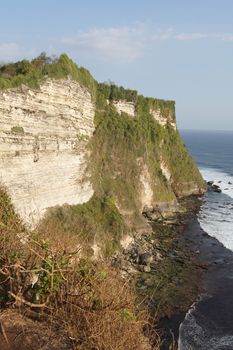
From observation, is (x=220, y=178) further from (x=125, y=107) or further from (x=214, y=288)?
(x=214, y=288)

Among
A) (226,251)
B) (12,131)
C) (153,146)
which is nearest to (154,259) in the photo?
(226,251)

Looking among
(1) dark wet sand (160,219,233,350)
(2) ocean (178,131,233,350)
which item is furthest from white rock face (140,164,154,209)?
(2) ocean (178,131,233,350)

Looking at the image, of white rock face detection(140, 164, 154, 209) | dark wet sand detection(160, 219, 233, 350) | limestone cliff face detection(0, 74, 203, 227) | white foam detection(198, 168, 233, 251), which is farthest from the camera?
white rock face detection(140, 164, 154, 209)

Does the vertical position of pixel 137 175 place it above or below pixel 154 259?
above

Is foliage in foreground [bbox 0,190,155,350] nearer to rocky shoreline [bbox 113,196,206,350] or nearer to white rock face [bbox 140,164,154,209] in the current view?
rocky shoreline [bbox 113,196,206,350]

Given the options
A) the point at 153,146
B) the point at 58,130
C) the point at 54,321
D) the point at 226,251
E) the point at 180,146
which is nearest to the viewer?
the point at 54,321

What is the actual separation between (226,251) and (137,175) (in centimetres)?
1476

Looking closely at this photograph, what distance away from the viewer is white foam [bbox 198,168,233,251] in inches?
1718

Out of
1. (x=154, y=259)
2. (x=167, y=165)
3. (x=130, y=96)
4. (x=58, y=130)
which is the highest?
(x=130, y=96)

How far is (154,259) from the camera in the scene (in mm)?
35344

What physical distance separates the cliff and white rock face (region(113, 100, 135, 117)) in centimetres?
12

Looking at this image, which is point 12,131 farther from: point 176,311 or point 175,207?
point 175,207

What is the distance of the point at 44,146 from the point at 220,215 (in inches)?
1135

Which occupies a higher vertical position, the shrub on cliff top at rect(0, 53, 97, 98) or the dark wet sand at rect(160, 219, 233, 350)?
the shrub on cliff top at rect(0, 53, 97, 98)
